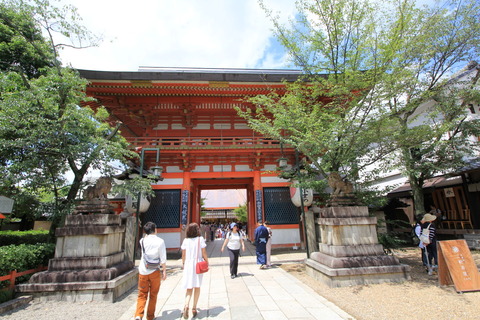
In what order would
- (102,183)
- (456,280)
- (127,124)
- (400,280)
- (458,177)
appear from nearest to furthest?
(456,280), (400,280), (102,183), (458,177), (127,124)

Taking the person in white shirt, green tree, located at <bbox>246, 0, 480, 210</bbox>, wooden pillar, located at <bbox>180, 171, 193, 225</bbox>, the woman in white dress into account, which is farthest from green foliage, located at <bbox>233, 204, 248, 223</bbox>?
the person in white shirt

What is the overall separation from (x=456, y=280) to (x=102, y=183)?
27.6 ft

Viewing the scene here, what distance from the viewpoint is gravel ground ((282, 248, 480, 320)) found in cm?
381

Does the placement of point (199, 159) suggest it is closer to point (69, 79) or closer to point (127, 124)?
point (127, 124)

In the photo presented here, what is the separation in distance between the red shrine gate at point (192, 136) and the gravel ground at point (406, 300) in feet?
20.8

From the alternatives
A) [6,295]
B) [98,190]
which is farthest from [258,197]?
[6,295]

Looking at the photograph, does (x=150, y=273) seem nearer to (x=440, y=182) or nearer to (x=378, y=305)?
(x=378, y=305)

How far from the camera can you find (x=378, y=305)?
4.23 m

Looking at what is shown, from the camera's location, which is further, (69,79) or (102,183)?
(69,79)

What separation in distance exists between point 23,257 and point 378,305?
7440 millimetres

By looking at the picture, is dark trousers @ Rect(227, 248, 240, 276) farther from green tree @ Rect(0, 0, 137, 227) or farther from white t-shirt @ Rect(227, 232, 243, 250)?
green tree @ Rect(0, 0, 137, 227)

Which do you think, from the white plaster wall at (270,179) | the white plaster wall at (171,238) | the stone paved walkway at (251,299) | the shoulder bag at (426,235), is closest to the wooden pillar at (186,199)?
the white plaster wall at (171,238)

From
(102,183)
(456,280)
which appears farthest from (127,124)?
(456,280)

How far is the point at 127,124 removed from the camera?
1327cm
